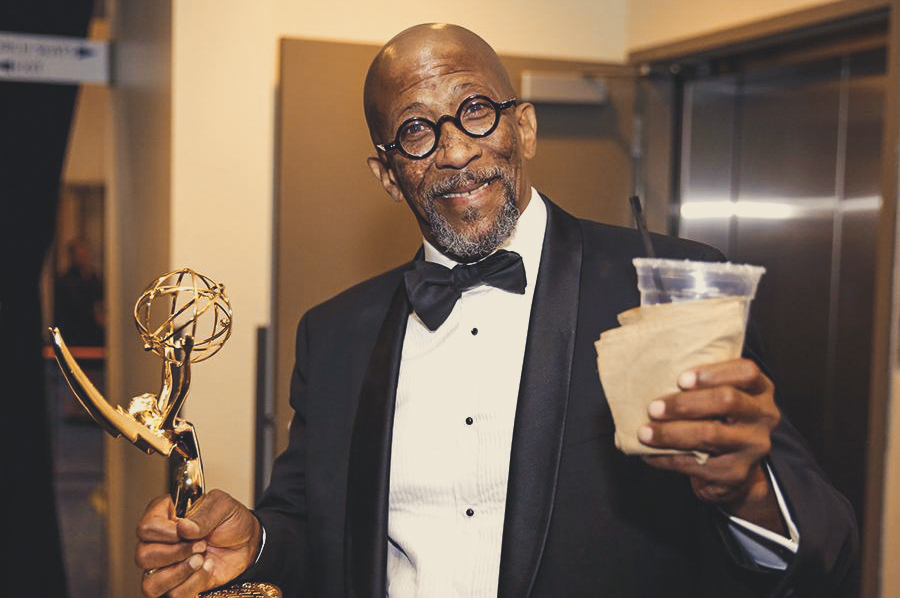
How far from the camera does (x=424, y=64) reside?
185 cm

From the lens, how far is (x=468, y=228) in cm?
185

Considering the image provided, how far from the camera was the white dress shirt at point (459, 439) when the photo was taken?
70.6 inches

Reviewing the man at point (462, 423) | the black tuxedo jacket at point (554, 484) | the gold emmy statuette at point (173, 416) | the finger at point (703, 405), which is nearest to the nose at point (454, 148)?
the man at point (462, 423)

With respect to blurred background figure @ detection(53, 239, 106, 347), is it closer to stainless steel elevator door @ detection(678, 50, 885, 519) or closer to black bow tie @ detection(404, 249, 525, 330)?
stainless steel elevator door @ detection(678, 50, 885, 519)

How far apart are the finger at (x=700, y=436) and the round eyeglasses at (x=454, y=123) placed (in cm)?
87

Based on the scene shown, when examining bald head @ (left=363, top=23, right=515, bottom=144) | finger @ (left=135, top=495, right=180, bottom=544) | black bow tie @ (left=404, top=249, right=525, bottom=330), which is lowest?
finger @ (left=135, top=495, right=180, bottom=544)

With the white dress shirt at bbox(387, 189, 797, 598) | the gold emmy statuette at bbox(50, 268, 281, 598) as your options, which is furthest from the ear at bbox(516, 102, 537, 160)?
the gold emmy statuette at bbox(50, 268, 281, 598)

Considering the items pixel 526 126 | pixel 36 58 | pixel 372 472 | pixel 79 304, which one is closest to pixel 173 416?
pixel 372 472

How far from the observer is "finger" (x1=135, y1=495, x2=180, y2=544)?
1.44 m

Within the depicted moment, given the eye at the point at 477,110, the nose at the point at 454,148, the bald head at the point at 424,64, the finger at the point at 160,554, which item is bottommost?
the finger at the point at 160,554

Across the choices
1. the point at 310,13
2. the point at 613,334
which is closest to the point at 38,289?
the point at 310,13

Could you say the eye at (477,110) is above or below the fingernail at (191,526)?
above

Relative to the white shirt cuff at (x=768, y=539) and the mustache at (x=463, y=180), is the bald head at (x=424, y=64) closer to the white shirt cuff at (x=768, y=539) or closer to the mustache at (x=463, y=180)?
the mustache at (x=463, y=180)

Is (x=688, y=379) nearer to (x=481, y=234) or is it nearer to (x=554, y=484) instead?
(x=554, y=484)
